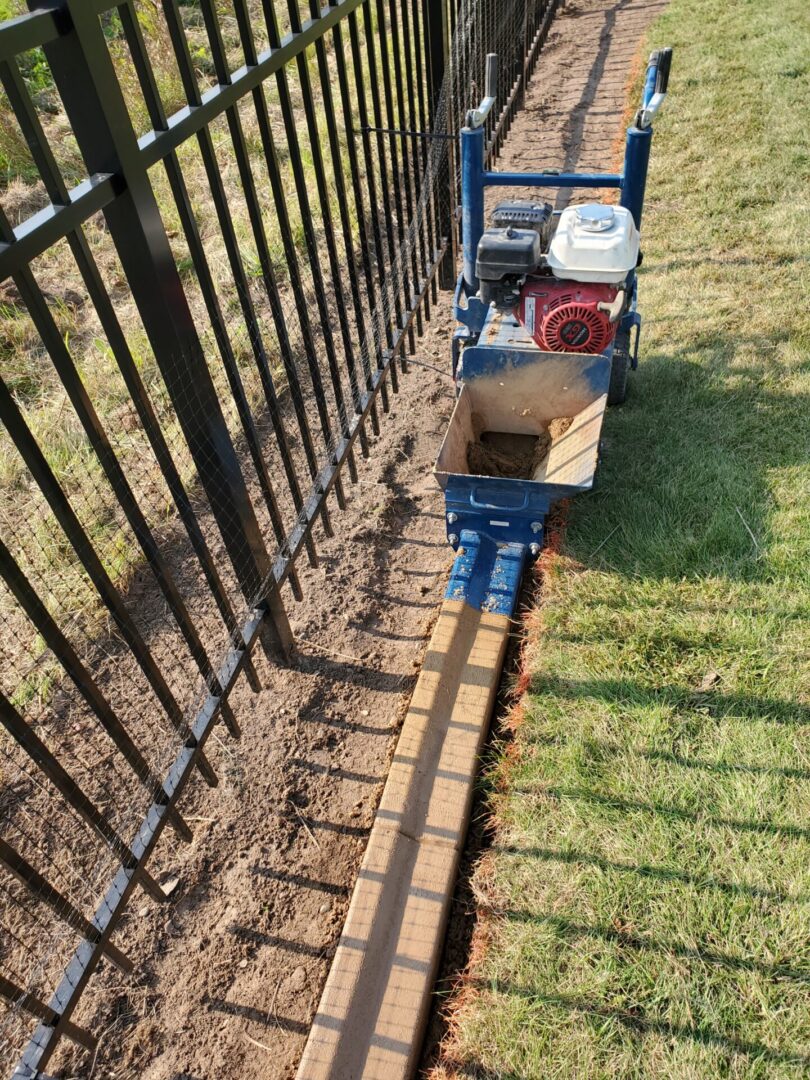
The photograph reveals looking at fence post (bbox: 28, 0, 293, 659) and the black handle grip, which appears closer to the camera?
fence post (bbox: 28, 0, 293, 659)

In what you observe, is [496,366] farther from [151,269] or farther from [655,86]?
[151,269]

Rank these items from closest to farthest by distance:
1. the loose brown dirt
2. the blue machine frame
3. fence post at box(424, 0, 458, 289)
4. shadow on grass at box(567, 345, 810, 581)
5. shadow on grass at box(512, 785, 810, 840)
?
shadow on grass at box(512, 785, 810, 840), the blue machine frame, shadow on grass at box(567, 345, 810, 581), the loose brown dirt, fence post at box(424, 0, 458, 289)

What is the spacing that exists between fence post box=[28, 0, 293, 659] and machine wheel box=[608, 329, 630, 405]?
185 cm

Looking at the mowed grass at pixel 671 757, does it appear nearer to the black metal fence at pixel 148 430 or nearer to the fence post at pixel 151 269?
the black metal fence at pixel 148 430

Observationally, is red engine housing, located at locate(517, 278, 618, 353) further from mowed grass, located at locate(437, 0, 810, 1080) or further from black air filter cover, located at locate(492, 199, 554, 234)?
mowed grass, located at locate(437, 0, 810, 1080)

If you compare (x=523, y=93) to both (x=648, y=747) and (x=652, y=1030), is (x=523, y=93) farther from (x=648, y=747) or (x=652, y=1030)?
(x=652, y=1030)

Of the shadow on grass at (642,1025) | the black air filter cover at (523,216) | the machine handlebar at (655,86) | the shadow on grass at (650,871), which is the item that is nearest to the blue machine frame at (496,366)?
the machine handlebar at (655,86)

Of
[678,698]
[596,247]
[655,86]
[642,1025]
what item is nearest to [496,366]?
[596,247]

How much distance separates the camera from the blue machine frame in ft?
9.72

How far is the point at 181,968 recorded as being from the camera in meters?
2.25

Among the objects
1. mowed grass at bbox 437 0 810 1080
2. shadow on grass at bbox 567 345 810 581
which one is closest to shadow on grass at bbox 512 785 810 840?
mowed grass at bbox 437 0 810 1080

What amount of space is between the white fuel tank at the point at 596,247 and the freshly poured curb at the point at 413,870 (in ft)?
4.63

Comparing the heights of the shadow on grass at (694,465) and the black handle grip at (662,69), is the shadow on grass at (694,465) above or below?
below

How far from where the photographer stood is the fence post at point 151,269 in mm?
1601
